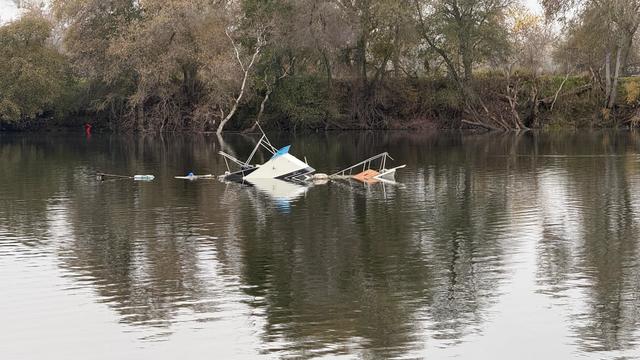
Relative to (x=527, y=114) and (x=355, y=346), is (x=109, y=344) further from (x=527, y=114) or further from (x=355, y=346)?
(x=527, y=114)

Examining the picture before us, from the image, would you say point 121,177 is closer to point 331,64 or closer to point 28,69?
point 331,64

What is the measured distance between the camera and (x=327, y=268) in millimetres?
28234

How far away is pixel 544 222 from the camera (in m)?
36.2

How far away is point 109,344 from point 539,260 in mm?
13261

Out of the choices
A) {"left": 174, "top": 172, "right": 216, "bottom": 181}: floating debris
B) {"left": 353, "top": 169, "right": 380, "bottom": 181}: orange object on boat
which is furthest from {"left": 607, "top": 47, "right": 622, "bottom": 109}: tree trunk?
{"left": 174, "top": 172, "right": 216, "bottom": 181}: floating debris

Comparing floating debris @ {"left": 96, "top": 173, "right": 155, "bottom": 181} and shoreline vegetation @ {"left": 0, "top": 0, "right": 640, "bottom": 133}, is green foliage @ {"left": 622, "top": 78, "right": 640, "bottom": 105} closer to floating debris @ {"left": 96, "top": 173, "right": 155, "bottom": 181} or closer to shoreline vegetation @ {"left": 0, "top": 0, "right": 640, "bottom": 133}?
shoreline vegetation @ {"left": 0, "top": 0, "right": 640, "bottom": 133}

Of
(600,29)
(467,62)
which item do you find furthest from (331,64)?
(600,29)

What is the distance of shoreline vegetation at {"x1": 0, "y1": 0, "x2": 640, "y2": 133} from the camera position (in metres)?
97.4

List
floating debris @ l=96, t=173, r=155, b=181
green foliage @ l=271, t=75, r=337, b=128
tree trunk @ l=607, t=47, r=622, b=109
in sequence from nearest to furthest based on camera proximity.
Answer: floating debris @ l=96, t=173, r=155, b=181 < tree trunk @ l=607, t=47, r=622, b=109 < green foliage @ l=271, t=75, r=337, b=128

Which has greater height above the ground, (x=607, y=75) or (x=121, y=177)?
(x=607, y=75)

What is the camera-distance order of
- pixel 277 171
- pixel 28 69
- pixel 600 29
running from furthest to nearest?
pixel 28 69 < pixel 600 29 < pixel 277 171

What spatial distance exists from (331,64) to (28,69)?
32435 mm

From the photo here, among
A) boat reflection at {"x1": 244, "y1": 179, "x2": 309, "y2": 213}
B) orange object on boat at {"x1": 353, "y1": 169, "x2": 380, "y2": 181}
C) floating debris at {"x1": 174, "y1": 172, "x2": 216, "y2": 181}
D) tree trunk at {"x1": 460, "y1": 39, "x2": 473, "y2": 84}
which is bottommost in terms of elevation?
boat reflection at {"x1": 244, "y1": 179, "x2": 309, "y2": 213}

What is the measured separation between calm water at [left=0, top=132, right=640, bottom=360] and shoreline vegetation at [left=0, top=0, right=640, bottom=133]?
44.5 m
